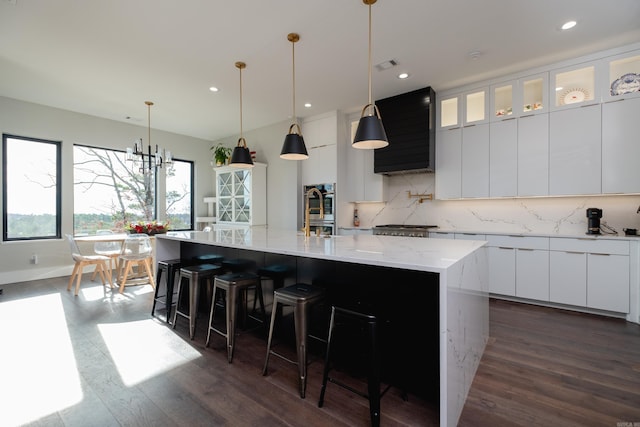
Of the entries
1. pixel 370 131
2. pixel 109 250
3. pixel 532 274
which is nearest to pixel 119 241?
pixel 109 250

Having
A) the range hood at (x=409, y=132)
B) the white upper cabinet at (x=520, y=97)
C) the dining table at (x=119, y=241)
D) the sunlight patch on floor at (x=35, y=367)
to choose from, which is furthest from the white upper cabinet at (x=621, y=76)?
the dining table at (x=119, y=241)

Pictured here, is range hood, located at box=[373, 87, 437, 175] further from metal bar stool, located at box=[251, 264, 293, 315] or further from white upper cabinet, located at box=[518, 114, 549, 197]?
metal bar stool, located at box=[251, 264, 293, 315]

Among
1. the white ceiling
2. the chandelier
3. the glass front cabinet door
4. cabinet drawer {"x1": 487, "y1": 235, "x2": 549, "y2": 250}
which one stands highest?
the white ceiling

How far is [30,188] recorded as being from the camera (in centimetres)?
473

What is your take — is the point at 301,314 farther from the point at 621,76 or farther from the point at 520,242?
the point at 621,76

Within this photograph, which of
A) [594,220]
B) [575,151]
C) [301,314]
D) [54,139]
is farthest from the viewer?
[54,139]

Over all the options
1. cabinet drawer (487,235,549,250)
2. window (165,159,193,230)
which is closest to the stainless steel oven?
cabinet drawer (487,235,549,250)

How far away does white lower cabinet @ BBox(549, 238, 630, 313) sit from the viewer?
2.91 m

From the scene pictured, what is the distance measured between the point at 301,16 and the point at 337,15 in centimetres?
32

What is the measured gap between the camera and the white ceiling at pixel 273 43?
2.45m

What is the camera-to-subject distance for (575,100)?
3330 mm

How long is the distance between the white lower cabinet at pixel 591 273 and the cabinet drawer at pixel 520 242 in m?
0.08

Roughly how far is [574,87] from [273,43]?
348 centimetres

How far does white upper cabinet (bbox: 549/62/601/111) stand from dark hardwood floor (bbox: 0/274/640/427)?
2.38 metres
